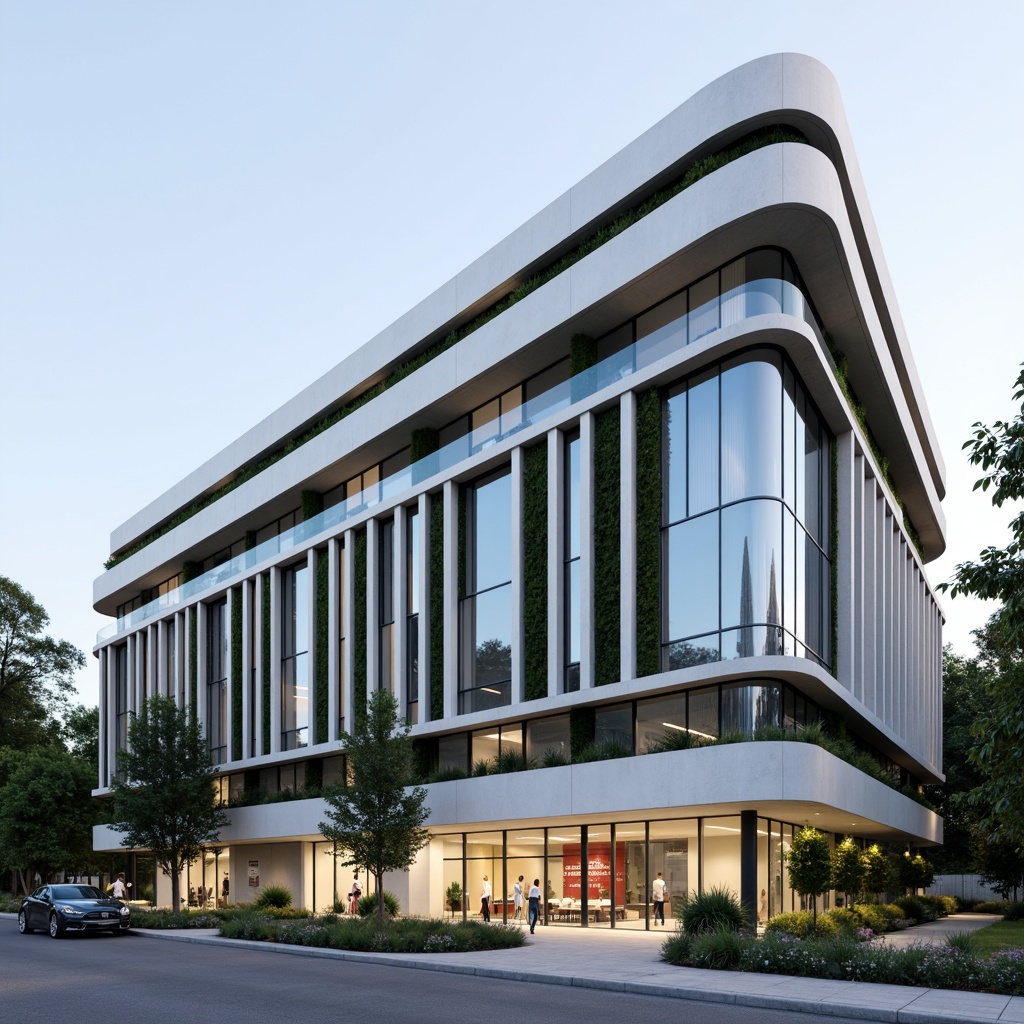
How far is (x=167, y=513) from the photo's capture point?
60.8 meters

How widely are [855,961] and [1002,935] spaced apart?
17786 millimetres

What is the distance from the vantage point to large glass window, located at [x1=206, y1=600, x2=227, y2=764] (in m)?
51.9

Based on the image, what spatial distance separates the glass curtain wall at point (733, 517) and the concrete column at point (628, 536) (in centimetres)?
88

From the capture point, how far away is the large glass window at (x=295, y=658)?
1809 inches

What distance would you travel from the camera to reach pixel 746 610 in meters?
28.9

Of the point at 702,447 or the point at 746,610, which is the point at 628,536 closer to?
the point at 702,447

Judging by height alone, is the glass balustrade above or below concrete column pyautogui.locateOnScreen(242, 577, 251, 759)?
above

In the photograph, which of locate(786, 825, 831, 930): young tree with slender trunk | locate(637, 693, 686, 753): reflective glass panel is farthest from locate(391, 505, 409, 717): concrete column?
locate(786, 825, 831, 930): young tree with slender trunk

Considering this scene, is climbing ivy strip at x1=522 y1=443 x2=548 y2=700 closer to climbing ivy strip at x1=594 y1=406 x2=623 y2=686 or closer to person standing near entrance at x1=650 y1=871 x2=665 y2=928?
climbing ivy strip at x1=594 y1=406 x2=623 y2=686

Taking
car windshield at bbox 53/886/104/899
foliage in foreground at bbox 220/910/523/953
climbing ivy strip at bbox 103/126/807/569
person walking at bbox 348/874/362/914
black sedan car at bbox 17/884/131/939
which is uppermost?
climbing ivy strip at bbox 103/126/807/569

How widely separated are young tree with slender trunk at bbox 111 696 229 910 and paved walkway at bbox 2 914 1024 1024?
1704cm

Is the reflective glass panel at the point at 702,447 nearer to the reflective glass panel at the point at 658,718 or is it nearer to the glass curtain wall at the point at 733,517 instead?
the glass curtain wall at the point at 733,517

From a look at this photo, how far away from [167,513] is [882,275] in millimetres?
38423

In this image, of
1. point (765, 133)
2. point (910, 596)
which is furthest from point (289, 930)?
point (910, 596)
